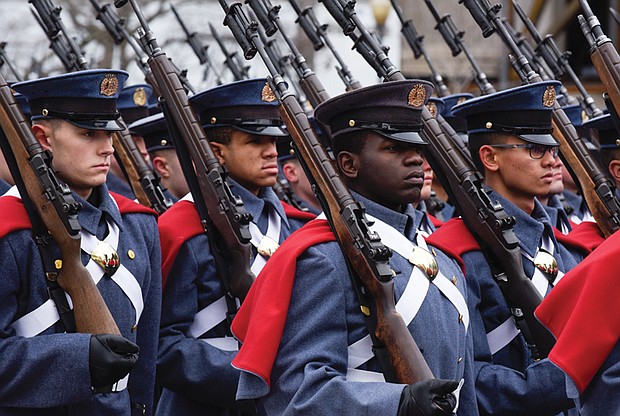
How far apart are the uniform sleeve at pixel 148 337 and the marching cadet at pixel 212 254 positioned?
339 mm

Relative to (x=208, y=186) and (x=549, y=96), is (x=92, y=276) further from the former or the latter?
(x=549, y=96)

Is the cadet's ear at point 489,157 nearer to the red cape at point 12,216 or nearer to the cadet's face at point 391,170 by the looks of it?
the cadet's face at point 391,170

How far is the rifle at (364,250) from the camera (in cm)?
512

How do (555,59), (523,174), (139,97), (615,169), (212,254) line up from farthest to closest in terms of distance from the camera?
1. (555,59)
2. (139,97)
3. (615,169)
4. (212,254)
5. (523,174)

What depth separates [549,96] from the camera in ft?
23.5

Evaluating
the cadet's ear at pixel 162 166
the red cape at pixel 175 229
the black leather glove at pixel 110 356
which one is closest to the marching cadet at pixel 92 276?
the black leather glove at pixel 110 356

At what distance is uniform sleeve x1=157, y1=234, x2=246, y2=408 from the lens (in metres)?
6.74

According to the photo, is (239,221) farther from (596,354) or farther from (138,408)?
(596,354)

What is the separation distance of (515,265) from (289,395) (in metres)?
1.80

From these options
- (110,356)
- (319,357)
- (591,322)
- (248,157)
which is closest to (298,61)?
(248,157)

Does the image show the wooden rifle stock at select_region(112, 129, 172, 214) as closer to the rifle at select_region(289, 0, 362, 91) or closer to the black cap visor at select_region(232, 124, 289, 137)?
the black cap visor at select_region(232, 124, 289, 137)

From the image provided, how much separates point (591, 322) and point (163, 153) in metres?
4.44

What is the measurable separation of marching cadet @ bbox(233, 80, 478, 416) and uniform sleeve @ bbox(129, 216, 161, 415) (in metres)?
0.86

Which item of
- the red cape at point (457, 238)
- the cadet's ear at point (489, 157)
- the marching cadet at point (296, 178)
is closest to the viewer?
the red cape at point (457, 238)
